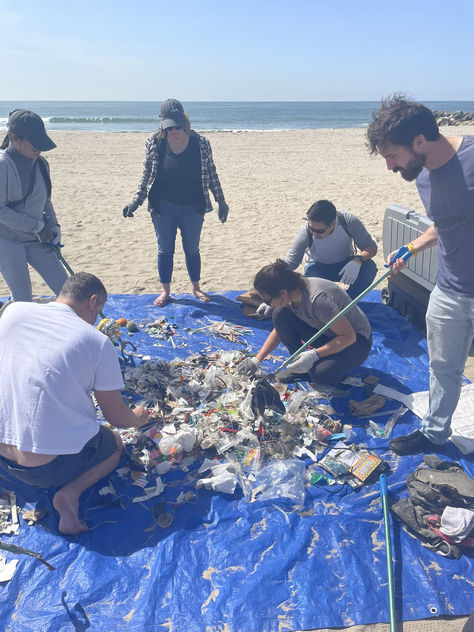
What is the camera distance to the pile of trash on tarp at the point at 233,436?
3426mm

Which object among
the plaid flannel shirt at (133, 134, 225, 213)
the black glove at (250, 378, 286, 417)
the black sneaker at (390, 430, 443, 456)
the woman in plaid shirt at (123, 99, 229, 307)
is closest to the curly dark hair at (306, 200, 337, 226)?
the plaid flannel shirt at (133, 134, 225, 213)

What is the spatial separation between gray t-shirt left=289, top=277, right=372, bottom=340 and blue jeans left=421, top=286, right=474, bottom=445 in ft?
2.86

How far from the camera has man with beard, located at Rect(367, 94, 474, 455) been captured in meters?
2.82

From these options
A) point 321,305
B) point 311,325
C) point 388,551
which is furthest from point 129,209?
point 388,551

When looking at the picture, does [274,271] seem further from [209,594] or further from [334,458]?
[209,594]

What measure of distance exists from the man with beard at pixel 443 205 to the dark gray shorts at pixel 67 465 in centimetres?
238

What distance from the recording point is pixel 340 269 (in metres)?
5.78

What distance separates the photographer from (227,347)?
17.3ft

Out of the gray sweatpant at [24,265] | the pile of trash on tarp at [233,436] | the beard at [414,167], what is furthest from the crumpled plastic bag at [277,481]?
the gray sweatpant at [24,265]

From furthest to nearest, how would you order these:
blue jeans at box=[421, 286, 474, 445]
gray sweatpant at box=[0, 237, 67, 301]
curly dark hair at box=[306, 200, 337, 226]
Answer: curly dark hair at box=[306, 200, 337, 226]
gray sweatpant at box=[0, 237, 67, 301]
blue jeans at box=[421, 286, 474, 445]

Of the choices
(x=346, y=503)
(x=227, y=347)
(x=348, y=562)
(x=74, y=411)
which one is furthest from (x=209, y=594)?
(x=227, y=347)

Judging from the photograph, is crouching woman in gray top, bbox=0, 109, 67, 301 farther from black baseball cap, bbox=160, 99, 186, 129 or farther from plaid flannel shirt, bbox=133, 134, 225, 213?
black baseball cap, bbox=160, 99, 186, 129

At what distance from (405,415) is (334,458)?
35.4 inches

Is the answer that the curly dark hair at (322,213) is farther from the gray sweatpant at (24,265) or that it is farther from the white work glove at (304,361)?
the gray sweatpant at (24,265)
